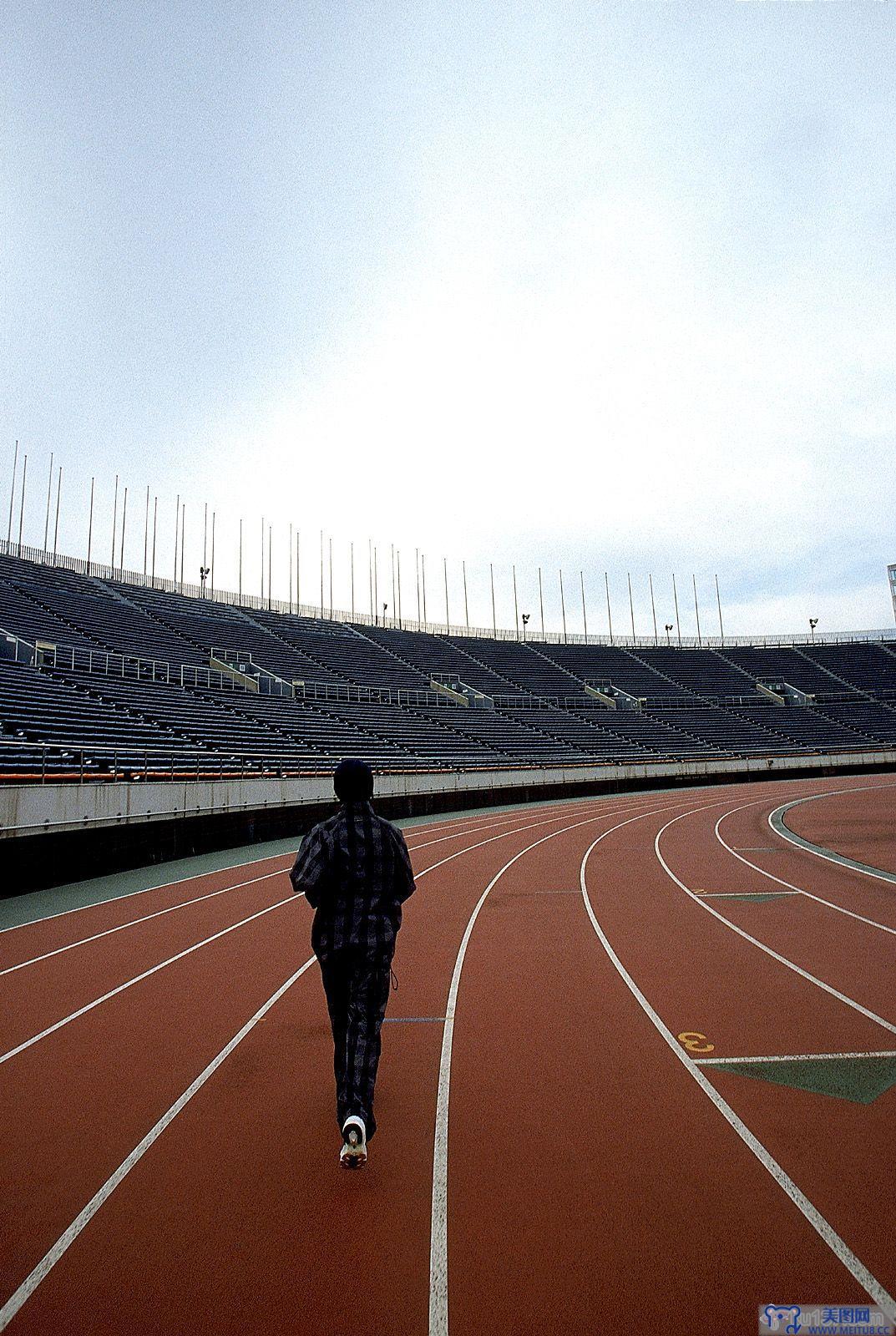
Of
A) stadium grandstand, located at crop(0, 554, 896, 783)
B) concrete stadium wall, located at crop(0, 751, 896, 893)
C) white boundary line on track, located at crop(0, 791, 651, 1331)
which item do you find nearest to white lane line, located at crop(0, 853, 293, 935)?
concrete stadium wall, located at crop(0, 751, 896, 893)

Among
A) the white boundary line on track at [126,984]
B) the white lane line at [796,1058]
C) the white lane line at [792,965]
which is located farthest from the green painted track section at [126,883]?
the white lane line at [792,965]

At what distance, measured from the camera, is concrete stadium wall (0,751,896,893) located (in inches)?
409

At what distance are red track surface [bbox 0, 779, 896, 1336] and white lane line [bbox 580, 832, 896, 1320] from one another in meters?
0.03

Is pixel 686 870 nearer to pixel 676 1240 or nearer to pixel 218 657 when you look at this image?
pixel 676 1240

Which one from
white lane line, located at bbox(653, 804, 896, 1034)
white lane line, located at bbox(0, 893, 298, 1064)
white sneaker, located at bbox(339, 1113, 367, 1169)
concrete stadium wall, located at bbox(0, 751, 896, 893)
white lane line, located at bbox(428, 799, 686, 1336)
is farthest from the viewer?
concrete stadium wall, located at bbox(0, 751, 896, 893)

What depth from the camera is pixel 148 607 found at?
1502 inches

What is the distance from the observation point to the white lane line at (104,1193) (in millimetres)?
2531

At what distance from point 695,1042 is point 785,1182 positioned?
1605mm

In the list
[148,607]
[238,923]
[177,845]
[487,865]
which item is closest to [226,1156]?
[238,923]

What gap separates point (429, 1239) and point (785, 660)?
221 ft

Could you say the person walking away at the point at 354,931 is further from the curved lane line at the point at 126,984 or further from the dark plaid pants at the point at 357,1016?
the curved lane line at the point at 126,984

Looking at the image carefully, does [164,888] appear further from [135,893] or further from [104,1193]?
[104,1193]

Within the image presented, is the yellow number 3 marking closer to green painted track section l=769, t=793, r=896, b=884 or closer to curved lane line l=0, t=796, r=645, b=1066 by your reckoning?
curved lane line l=0, t=796, r=645, b=1066

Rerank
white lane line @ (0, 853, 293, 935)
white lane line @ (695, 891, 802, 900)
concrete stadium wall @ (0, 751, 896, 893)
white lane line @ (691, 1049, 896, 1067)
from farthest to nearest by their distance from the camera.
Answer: concrete stadium wall @ (0, 751, 896, 893) < white lane line @ (695, 891, 802, 900) < white lane line @ (0, 853, 293, 935) < white lane line @ (691, 1049, 896, 1067)
